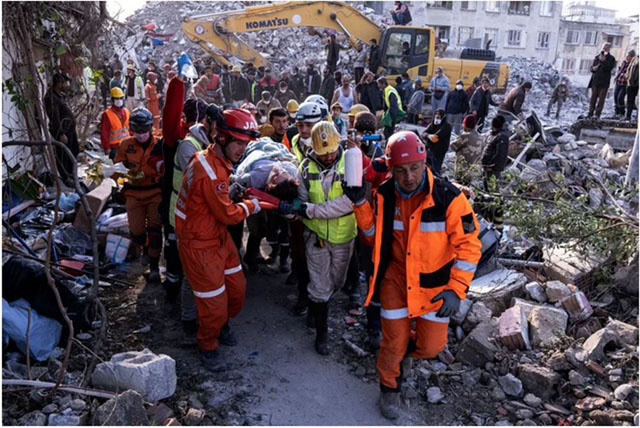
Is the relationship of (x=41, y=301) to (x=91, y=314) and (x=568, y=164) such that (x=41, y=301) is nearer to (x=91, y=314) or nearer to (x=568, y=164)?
(x=91, y=314)

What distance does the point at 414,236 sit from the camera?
3.12 metres

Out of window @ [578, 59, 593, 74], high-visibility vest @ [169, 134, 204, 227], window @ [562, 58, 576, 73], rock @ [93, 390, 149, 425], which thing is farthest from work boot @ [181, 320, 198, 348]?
window @ [578, 59, 593, 74]

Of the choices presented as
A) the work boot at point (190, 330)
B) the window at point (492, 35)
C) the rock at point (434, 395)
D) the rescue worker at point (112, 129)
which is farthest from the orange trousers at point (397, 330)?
the window at point (492, 35)

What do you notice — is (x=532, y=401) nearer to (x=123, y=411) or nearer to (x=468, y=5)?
(x=123, y=411)

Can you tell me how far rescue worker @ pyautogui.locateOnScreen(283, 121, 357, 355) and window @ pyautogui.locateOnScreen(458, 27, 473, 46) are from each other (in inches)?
1310

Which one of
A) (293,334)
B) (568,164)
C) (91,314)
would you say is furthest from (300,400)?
(568,164)

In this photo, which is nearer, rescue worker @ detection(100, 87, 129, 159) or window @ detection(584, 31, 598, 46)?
rescue worker @ detection(100, 87, 129, 159)

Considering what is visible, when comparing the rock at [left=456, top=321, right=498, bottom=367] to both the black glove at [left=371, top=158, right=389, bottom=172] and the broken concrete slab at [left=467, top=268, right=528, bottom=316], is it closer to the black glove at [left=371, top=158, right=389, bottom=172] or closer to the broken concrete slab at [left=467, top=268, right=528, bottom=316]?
the broken concrete slab at [left=467, top=268, right=528, bottom=316]

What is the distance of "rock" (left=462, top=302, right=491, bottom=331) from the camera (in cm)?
420

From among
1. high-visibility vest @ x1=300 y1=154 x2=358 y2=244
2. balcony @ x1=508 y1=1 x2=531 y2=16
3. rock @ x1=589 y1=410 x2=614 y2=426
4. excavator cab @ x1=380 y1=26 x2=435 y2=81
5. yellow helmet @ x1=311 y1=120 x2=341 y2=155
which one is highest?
balcony @ x1=508 y1=1 x2=531 y2=16

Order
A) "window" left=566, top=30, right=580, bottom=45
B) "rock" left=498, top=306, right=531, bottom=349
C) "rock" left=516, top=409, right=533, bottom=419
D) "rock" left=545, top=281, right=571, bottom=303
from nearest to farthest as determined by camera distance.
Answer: "rock" left=516, top=409, right=533, bottom=419 < "rock" left=498, top=306, right=531, bottom=349 < "rock" left=545, top=281, right=571, bottom=303 < "window" left=566, top=30, right=580, bottom=45

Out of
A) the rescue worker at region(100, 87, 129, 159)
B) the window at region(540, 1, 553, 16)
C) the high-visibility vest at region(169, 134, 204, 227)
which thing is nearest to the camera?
the high-visibility vest at region(169, 134, 204, 227)

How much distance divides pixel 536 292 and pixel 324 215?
218 cm

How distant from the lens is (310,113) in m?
4.61
